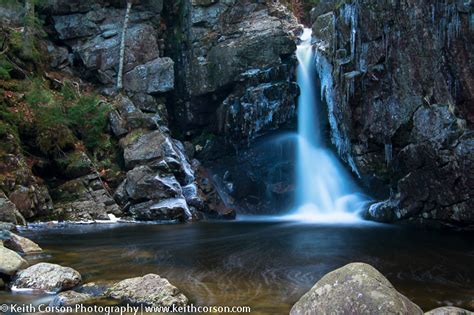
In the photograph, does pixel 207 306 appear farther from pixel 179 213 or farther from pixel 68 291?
pixel 179 213

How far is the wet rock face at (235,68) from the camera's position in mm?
23906

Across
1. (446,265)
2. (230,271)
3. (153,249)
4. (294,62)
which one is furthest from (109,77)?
(446,265)

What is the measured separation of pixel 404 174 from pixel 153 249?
11.1 metres

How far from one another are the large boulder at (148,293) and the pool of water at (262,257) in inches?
16.8

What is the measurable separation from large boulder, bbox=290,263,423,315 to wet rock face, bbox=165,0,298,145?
61.1 feet

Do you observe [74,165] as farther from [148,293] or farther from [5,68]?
[148,293]

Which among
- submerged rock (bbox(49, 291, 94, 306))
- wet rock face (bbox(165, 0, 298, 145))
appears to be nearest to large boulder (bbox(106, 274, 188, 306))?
submerged rock (bbox(49, 291, 94, 306))

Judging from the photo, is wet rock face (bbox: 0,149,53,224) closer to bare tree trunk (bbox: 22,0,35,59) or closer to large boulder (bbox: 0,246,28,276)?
bare tree trunk (bbox: 22,0,35,59)

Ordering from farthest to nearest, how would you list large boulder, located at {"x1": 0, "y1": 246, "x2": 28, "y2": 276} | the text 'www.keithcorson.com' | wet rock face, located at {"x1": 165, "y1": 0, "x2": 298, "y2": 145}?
wet rock face, located at {"x1": 165, "y1": 0, "x2": 298, "y2": 145}
large boulder, located at {"x1": 0, "y1": 246, "x2": 28, "y2": 276}
the text 'www.keithcorson.com'

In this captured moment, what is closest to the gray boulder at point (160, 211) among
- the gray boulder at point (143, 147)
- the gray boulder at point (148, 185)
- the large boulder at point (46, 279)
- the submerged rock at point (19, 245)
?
the gray boulder at point (148, 185)

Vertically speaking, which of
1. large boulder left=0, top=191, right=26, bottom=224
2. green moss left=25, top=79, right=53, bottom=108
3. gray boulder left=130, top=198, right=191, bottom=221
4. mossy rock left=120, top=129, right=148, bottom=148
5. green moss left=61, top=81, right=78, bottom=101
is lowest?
gray boulder left=130, top=198, right=191, bottom=221

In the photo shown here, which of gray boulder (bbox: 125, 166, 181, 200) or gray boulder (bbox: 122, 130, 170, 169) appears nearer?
gray boulder (bbox: 125, 166, 181, 200)

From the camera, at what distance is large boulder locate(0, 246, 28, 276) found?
25.9 feet

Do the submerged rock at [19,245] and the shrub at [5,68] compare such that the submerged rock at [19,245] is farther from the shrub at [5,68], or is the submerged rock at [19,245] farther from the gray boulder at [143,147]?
the shrub at [5,68]
